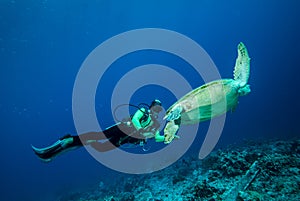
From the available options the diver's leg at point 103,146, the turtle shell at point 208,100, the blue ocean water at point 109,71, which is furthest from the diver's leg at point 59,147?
the blue ocean water at point 109,71

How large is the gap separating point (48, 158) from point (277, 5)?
77415 mm

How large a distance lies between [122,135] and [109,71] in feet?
235

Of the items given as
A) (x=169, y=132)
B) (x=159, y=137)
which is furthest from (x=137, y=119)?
(x=169, y=132)

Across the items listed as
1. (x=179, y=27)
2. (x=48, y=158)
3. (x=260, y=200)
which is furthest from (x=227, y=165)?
(x=179, y=27)

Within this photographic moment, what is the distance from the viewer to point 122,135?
469 cm

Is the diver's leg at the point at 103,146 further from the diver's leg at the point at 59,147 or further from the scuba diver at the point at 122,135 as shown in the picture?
the diver's leg at the point at 59,147

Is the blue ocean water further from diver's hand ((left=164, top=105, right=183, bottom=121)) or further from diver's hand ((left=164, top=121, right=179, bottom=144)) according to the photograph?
diver's hand ((left=164, top=105, right=183, bottom=121))

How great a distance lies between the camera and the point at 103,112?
94.2 m

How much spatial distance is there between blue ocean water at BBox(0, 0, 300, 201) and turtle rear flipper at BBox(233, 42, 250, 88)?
17646 mm

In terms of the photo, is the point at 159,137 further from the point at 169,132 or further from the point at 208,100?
the point at 208,100

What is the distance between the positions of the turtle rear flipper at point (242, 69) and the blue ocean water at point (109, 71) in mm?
17646

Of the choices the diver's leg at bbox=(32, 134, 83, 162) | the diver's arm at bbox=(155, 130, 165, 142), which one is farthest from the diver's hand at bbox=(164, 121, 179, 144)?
the diver's leg at bbox=(32, 134, 83, 162)

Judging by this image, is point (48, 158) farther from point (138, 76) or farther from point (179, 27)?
point (138, 76)

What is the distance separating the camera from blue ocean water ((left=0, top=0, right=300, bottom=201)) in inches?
1158
